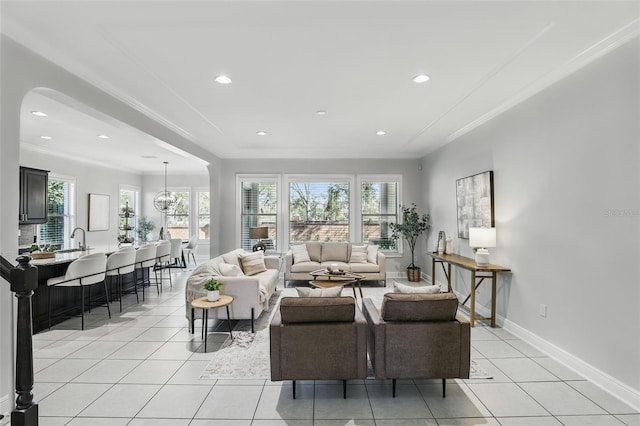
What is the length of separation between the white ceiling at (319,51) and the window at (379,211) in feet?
9.99

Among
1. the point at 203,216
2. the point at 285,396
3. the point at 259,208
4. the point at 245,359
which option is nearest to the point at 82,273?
the point at 245,359

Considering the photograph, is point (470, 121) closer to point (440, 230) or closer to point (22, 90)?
point (440, 230)

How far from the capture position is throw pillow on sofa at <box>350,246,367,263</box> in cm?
697

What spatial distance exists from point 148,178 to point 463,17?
1017cm

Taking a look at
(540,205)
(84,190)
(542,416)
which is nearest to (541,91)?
(540,205)

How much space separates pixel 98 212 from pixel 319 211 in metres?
5.61

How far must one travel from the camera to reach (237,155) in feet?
24.4

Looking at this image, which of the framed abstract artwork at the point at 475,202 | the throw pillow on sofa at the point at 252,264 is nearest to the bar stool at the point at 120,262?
the throw pillow on sofa at the point at 252,264

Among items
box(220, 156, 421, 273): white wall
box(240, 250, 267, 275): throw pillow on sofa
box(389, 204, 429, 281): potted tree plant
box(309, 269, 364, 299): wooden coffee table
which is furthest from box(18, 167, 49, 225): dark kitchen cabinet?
box(389, 204, 429, 281): potted tree plant

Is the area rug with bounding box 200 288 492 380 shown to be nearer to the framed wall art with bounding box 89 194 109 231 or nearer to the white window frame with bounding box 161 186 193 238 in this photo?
the framed wall art with bounding box 89 194 109 231

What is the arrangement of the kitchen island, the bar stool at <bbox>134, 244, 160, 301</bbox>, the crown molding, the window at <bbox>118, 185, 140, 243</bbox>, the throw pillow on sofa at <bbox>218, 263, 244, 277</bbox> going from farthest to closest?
the window at <bbox>118, 185, 140, 243</bbox>
the bar stool at <bbox>134, 244, 160, 301</bbox>
the throw pillow on sofa at <bbox>218, 263, 244, 277</bbox>
the kitchen island
the crown molding

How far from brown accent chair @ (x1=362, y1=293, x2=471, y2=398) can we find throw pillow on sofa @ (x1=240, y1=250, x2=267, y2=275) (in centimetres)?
330

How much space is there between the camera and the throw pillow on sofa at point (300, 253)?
271 inches

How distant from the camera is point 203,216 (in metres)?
10.4
